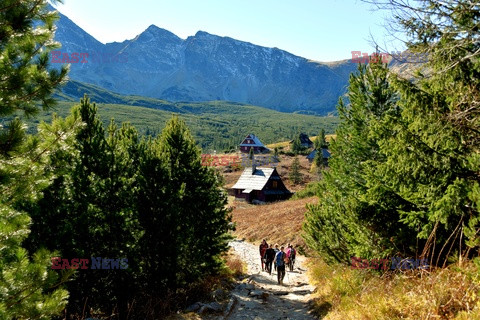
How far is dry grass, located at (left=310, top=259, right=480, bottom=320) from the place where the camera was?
573 cm

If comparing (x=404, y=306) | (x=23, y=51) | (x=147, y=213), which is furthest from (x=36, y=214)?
(x=404, y=306)

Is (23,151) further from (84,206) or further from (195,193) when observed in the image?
(195,193)

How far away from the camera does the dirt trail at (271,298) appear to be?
39.4 ft

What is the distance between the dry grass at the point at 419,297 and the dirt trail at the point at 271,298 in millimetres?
2629

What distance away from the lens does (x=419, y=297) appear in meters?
6.33

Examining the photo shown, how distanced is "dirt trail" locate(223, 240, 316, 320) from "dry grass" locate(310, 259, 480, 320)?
2.63 meters

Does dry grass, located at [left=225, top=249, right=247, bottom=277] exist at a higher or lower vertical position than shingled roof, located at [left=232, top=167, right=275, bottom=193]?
higher

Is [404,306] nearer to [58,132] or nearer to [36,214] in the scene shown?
[58,132]

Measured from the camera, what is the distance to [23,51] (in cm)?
540

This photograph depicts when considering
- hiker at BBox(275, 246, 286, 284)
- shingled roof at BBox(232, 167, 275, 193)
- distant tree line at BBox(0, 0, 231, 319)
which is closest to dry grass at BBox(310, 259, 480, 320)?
distant tree line at BBox(0, 0, 231, 319)

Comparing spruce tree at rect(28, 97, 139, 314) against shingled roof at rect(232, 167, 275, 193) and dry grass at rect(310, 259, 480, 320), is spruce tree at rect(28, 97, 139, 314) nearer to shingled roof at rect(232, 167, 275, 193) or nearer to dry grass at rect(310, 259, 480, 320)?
dry grass at rect(310, 259, 480, 320)

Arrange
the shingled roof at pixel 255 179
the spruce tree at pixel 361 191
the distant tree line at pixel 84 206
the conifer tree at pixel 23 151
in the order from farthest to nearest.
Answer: the shingled roof at pixel 255 179
the spruce tree at pixel 361 191
the distant tree line at pixel 84 206
the conifer tree at pixel 23 151

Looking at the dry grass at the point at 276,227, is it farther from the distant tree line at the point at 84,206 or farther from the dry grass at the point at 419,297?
the dry grass at the point at 419,297

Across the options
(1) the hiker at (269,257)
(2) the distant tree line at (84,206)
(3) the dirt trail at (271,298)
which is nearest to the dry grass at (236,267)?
(3) the dirt trail at (271,298)
